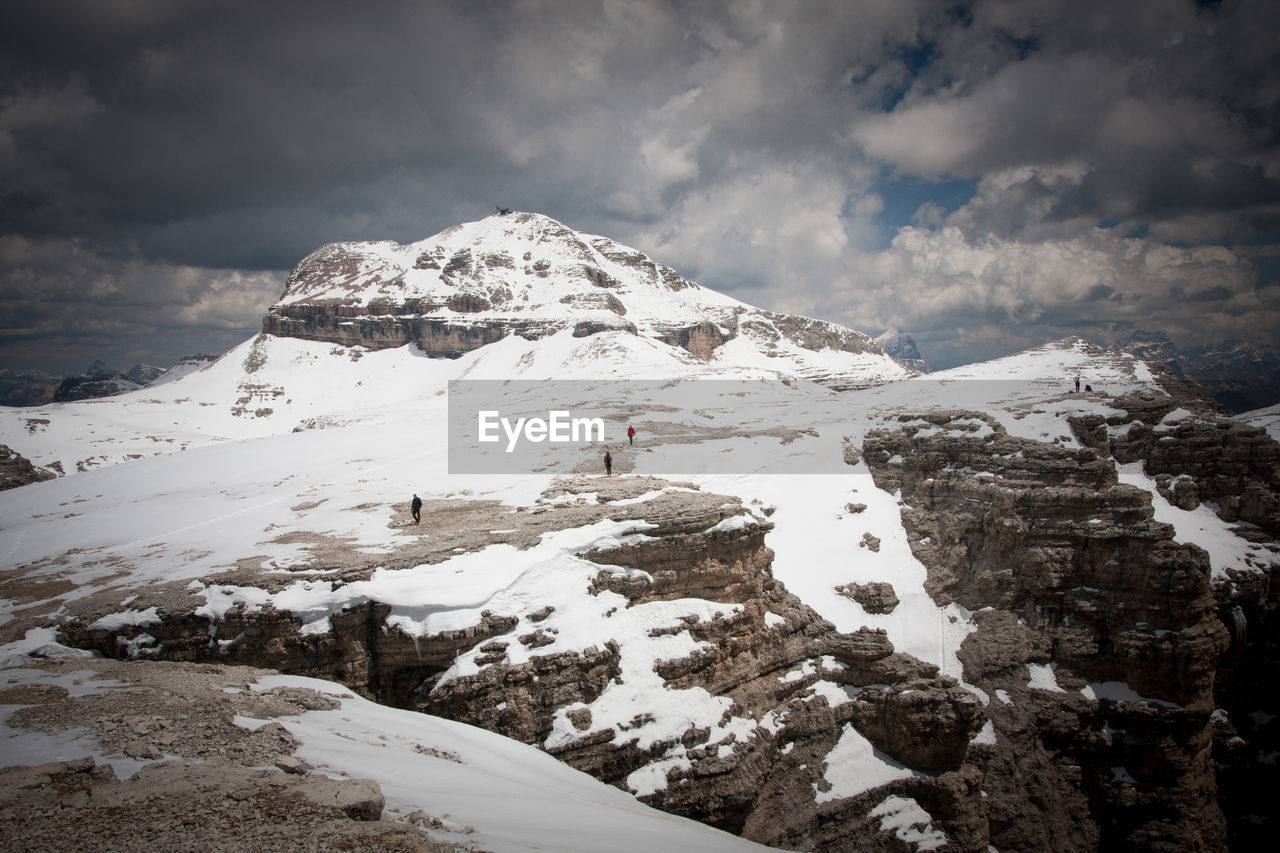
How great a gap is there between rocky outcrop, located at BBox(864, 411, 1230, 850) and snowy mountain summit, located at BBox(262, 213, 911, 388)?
87.1m

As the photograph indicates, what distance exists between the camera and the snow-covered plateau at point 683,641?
8.80 meters

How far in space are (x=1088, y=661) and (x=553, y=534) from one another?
66.2 feet

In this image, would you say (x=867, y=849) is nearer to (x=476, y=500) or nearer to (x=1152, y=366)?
(x=476, y=500)

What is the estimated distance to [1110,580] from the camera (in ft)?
67.8

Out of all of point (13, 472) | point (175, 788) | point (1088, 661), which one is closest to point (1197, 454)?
point (1088, 661)

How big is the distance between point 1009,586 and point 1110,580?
323 cm

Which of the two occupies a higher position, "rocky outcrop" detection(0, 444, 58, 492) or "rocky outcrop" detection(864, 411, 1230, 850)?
"rocky outcrop" detection(0, 444, 58, 492)

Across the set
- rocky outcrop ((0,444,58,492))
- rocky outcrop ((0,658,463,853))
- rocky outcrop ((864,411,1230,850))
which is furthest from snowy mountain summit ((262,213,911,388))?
rocky outcrop ((0,658,463,853))

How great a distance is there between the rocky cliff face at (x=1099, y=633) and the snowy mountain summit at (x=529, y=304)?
281 ft

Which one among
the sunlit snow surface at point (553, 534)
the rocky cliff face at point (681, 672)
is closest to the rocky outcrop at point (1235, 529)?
the sunlit snow surface at point (553, 534)

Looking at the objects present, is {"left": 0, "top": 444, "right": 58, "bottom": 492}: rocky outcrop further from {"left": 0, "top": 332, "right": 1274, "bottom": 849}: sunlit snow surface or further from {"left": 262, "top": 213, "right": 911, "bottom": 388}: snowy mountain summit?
{"left": 262, "top": 213, "right": 911, "bottom": 388}: snowy mountain summit

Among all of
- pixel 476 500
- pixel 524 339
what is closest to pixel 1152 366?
pixel 476 500

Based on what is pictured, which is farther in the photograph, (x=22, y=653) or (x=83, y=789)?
(x=22, y=653)

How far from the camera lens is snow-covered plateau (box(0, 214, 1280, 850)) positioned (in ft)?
28.9
